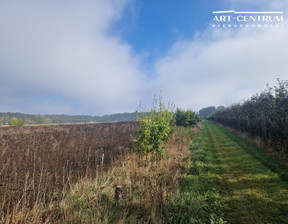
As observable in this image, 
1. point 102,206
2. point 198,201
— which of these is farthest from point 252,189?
point 102,206

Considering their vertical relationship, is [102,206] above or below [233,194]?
above

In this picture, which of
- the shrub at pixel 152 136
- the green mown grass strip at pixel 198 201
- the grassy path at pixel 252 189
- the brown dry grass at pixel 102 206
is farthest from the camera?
the shrub at pixel 152 136

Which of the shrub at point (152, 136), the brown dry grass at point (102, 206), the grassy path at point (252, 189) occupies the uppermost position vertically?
the shrub at point (152, 136)

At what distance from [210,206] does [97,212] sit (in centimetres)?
286

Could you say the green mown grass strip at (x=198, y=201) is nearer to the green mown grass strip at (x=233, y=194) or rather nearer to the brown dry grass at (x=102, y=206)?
the green mown grass strip at (x=233, y=194)

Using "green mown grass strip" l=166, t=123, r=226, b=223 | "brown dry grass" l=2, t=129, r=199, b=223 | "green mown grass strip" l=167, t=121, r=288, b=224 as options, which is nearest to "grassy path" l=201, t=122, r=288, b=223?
"green mown grass strip" l=167, t=121, r=288, b=224

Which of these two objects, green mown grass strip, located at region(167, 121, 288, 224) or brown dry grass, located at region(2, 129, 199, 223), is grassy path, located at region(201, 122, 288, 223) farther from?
brown dry grass, located at region(2, 129, 199, 223)

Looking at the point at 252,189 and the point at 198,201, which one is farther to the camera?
the point at 252,189

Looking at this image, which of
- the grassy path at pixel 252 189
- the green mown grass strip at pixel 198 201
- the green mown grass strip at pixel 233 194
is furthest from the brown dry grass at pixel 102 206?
the grassy path at pixel 252 189

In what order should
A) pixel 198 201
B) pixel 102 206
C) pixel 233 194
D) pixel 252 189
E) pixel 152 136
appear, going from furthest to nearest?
pixel 152 136 → pixel 252 189 → pixel 233 194 → pixel 198 201 → pixel 102 206

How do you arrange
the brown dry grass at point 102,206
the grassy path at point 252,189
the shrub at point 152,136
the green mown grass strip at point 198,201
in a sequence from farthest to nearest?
the shrub at point 152,136, the grassy path at point 252,189, the green mown grass strip at point 198,201, the brown dry grass at point 102,206

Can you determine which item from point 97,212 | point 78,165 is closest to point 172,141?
point 78,165

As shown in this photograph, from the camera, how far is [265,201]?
3881mm

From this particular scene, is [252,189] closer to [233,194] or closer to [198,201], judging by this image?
[233,194]
